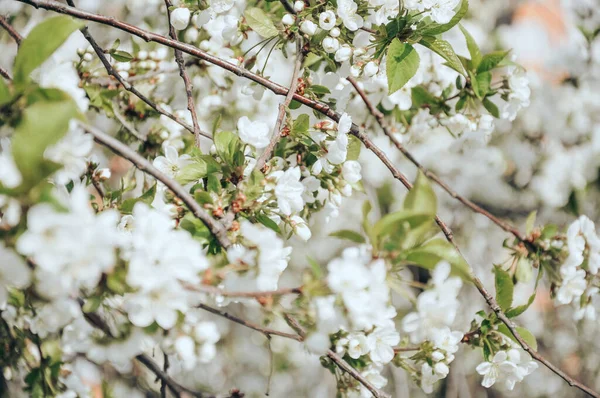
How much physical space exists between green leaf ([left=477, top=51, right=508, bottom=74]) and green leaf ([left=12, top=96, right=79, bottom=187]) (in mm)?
1068

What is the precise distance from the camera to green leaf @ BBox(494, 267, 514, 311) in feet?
3.60

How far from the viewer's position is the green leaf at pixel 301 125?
107 centimetres

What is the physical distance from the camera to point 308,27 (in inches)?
43.2

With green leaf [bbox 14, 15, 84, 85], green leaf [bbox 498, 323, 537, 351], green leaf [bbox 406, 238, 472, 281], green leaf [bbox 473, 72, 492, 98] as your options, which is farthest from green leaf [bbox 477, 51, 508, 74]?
green leaf [bbox 14, 15, 84, 85]

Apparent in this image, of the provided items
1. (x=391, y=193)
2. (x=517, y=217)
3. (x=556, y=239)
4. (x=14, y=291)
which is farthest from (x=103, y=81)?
→ (x=517, y=217)

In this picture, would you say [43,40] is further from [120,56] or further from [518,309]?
[518,309]

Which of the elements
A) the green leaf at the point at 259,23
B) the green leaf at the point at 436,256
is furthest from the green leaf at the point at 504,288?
the green leaf at the point at 259,23

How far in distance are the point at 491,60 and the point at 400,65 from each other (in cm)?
38

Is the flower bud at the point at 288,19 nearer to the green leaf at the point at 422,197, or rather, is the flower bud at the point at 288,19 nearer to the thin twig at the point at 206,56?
the thin twig at the point at 206,56

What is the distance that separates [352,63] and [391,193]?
8.51ft

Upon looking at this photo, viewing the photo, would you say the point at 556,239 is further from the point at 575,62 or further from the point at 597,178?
the point at 575,62

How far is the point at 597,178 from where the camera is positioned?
306 cm

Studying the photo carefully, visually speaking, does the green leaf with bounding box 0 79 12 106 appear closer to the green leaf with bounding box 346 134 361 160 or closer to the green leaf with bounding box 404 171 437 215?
the green leaf with bounding box 404 171 437 215

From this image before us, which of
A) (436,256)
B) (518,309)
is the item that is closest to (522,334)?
(518,309)
